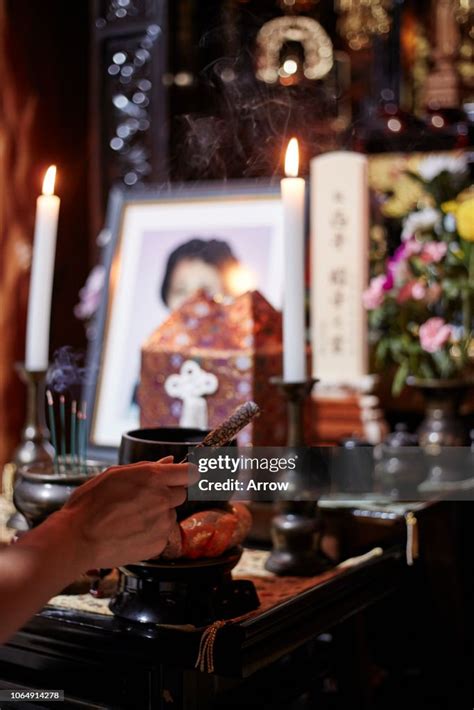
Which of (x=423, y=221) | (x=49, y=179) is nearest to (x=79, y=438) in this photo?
(x=49, y=179)

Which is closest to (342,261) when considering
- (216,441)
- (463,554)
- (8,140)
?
(463,554)

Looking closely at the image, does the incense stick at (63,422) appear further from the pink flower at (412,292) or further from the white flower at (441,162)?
the white flower at (441,162)

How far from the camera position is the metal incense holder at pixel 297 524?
125 cm

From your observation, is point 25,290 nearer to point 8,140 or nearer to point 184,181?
point 8,140

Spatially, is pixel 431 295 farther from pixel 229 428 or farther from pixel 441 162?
pixel 441 162

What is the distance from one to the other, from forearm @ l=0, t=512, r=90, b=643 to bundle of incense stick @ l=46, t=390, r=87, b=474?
438 mm

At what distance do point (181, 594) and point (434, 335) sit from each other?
34.1 inches

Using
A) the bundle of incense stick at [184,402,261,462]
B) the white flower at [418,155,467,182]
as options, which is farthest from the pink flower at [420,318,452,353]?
the white flower at [418,155,467,182]

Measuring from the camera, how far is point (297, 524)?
50.1 inches

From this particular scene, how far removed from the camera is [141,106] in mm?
3428

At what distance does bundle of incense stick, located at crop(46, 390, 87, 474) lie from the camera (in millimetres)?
1300

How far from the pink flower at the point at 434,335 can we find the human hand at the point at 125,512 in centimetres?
88

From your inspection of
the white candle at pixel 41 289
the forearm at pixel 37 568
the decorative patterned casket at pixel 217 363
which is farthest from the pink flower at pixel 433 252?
the forearm at pixel 37 568

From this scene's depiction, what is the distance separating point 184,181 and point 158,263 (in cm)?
19
